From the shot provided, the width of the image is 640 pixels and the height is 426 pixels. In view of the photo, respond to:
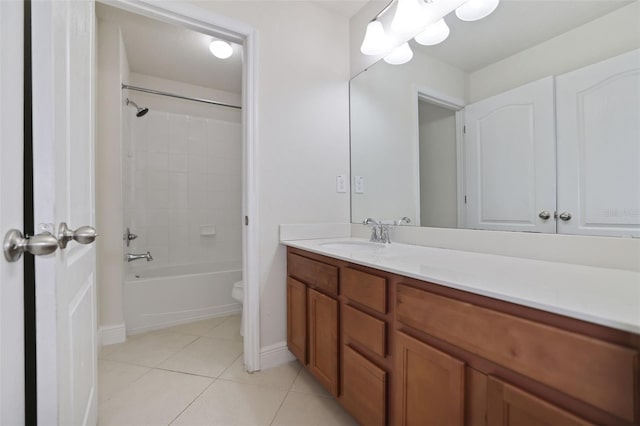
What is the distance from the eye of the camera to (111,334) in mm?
2008

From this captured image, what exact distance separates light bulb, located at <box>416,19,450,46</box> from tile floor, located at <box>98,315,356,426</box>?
1.96m

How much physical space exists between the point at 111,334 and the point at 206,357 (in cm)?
80

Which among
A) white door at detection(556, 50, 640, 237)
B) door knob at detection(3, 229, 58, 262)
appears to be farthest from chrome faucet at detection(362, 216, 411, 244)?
door knob at detection(3, 229, 58, 262)

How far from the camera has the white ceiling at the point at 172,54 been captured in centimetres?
201

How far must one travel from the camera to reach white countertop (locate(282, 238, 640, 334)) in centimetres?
51

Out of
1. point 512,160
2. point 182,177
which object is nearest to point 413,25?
point 512,160

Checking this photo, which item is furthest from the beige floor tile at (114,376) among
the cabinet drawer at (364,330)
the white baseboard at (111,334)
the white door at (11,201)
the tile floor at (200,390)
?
the cabinet drawer at (364,330)

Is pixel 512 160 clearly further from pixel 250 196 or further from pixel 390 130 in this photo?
pixel 250 196

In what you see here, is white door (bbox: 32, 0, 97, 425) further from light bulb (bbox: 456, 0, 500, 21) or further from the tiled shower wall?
the tiled shower wall

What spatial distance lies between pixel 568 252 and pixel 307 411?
129cm

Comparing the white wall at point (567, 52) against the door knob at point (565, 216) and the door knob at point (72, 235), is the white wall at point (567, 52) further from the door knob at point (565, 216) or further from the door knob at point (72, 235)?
the door knob at point (72, 235)

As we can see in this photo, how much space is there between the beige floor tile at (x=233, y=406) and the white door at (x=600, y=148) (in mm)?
1485

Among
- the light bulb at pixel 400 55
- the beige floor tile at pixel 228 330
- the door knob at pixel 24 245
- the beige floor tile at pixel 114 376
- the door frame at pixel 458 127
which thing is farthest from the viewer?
the beige floor tile at pixel 228 330

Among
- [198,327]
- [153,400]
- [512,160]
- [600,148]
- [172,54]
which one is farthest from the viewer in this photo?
[172,54]
